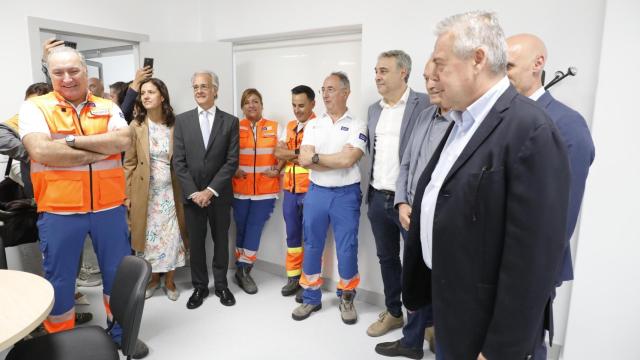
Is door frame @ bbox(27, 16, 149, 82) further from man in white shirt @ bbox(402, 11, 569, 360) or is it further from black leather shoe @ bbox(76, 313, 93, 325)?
man in white shirt @ bbox(402, 11, 569, 360)

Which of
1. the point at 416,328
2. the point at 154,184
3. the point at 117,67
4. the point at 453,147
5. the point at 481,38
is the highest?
the point at 117,67

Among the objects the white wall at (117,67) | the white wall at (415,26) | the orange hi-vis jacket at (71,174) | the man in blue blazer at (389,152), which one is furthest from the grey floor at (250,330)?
the white wall at (117,67)

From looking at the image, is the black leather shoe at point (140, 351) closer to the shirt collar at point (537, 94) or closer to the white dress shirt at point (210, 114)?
the white dress shirt at point (210, 114)

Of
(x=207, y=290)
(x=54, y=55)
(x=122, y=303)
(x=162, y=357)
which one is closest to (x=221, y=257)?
(x=207, y=290)

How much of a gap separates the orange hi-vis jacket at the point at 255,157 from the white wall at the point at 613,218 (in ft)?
7.44

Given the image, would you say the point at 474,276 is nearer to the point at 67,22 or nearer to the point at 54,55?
the point at 54,55

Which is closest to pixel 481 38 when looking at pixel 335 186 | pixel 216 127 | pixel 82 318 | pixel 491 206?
pixel 491 206

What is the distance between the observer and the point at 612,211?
2.13m

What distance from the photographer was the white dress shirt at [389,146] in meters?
2.51

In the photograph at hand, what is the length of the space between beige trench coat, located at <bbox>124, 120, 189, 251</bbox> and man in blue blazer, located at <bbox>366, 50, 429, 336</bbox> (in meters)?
1.68

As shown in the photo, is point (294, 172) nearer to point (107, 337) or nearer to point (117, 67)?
point (107, 337)

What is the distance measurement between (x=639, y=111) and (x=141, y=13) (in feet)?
12.6

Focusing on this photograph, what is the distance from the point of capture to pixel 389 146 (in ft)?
8.33

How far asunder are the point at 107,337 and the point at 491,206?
1592 mm
